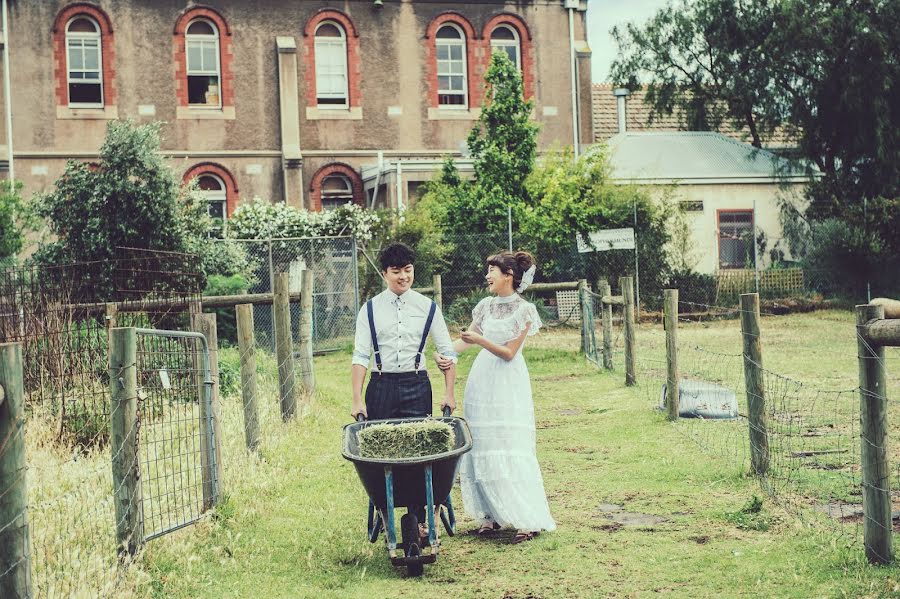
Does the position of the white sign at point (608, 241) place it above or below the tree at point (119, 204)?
below

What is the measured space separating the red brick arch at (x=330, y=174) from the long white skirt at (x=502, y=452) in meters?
23.9

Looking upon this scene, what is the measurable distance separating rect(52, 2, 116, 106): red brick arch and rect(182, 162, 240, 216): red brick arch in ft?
9.18

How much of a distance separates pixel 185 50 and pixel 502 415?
25.6 m

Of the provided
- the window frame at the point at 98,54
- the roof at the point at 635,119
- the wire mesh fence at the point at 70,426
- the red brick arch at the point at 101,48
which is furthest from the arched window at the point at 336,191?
the wire mesh fence at the point at 70,426

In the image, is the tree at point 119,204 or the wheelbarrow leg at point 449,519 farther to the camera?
the tree at point 119,204

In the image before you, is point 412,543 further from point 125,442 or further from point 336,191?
point 336,191

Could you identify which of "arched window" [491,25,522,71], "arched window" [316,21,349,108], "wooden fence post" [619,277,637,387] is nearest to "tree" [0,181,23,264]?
"arched window" [316,21,349,108]

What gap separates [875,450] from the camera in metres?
6.05

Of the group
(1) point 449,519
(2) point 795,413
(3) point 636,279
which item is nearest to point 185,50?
(3) point 636,279

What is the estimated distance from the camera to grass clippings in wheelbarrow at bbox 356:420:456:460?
6.53 metres

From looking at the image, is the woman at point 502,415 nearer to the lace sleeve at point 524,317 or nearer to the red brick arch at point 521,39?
the lace sleeve at point 524,317

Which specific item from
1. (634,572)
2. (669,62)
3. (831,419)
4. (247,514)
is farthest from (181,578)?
(669,62)

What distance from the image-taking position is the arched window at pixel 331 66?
3170 centimetres

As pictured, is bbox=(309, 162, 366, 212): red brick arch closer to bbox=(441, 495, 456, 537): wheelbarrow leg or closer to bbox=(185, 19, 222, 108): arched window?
bbox=(185, 19, 222, 108): arched window
